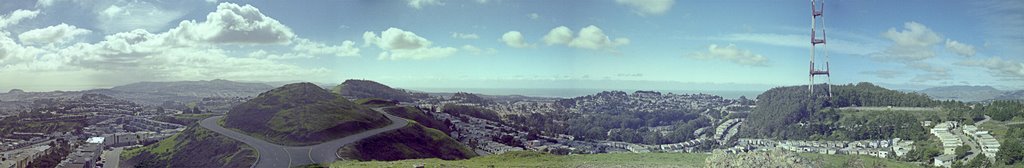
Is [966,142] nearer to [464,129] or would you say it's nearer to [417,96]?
[464,129]

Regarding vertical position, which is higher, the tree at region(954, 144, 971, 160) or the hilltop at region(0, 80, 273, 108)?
the hilltop at region(0, 80, 273, 108)

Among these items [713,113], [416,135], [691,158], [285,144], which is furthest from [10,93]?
[713,113]

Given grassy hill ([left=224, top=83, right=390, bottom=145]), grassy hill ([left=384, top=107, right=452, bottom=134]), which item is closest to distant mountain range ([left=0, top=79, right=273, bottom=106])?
grassy hill ([left=224, top=83, right=390, bottom=145])

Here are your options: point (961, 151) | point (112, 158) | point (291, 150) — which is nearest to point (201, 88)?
point (112, 158)

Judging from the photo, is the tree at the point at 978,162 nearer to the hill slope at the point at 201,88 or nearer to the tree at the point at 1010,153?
the tree at the point at 1010,153

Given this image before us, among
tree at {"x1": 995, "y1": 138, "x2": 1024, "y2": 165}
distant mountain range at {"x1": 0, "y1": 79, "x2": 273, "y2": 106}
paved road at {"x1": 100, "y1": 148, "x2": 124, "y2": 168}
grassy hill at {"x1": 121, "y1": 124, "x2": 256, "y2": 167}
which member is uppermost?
distant mountain range at {"x1": 0, "y1": 79, "x2": 273, "y2": 106}

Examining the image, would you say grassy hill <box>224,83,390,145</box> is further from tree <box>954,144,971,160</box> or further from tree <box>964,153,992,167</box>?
tree <box>954,144,971,160</box>
